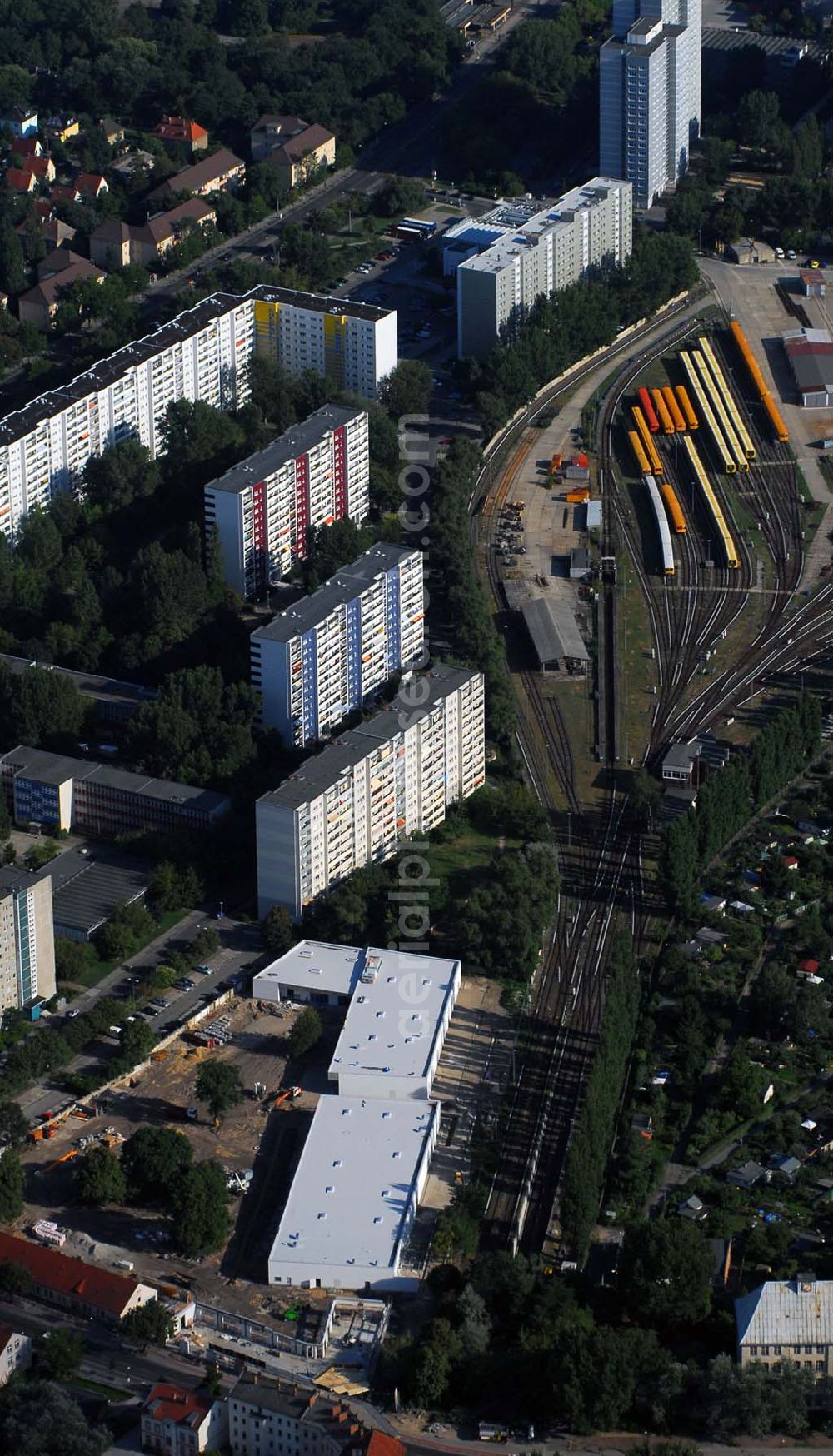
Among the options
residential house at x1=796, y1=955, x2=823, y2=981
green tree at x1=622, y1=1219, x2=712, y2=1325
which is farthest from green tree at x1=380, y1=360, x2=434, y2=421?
green tree at x1=622, y1=1219, x2=712, y2=1325

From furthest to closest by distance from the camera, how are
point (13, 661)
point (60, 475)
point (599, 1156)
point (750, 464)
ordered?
point (750, 464), point (60, 475), point (13, 661), point (599, 1156)

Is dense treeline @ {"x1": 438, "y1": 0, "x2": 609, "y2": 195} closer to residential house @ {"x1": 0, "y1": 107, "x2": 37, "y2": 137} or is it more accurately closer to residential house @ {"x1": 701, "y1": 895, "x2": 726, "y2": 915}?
residential house @ {"x1": 0, "y1": 107, "x2": 37, "y2": 137}

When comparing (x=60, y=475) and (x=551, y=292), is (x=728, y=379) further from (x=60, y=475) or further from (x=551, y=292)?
(x=60, y=475)

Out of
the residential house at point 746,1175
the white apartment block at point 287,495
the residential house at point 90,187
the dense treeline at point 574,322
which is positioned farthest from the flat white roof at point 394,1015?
the residential house at point 90,187

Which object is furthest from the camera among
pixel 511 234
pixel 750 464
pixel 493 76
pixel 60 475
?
pixel 493 76

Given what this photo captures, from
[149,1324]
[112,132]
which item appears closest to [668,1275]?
[149,1324]

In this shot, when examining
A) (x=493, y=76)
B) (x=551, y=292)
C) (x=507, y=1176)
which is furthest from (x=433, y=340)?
(x=507, y=1176)

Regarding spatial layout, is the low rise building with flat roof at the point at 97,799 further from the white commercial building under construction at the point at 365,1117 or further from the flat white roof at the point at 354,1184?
the flat white roof at the point at 354,1184

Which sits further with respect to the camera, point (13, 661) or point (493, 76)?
point (493, 76)
